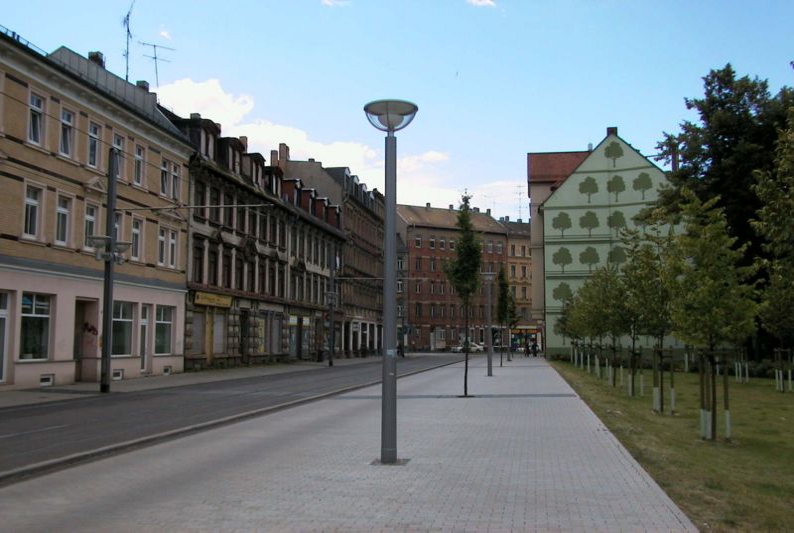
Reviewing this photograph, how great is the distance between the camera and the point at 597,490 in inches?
336

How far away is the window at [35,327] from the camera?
2552 centimetres

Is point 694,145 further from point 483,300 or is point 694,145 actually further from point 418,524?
point 483,300

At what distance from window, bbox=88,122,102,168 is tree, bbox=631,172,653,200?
45.0 m

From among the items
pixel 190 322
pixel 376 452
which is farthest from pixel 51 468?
pixel 190 322

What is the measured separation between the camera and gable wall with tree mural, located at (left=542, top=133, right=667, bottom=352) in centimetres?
6297

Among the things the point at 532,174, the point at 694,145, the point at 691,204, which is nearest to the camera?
the point at 691,204

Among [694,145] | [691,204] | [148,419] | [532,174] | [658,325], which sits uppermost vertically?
[532,174]

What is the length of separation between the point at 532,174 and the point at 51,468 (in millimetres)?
66704

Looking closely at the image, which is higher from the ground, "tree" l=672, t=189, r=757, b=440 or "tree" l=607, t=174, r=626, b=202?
"tree" l=607, t=174, r=626, b=202

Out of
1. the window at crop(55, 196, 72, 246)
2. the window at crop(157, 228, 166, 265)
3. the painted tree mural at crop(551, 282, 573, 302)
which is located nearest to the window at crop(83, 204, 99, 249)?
the window at crop(55, 196, 72, 246)

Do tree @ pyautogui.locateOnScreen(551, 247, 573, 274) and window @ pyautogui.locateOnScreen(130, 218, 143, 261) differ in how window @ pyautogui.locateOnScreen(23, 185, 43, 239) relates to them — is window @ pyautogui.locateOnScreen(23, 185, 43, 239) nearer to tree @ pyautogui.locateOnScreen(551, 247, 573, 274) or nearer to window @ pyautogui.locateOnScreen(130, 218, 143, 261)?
window @ pyautogui.locateOnScreen(130, 218, 143, 261)

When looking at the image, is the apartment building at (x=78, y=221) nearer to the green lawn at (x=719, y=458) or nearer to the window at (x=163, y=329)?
the window at (x=163, y=329)

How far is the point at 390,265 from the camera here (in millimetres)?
10938

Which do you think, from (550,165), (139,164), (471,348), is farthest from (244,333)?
(471,348)
